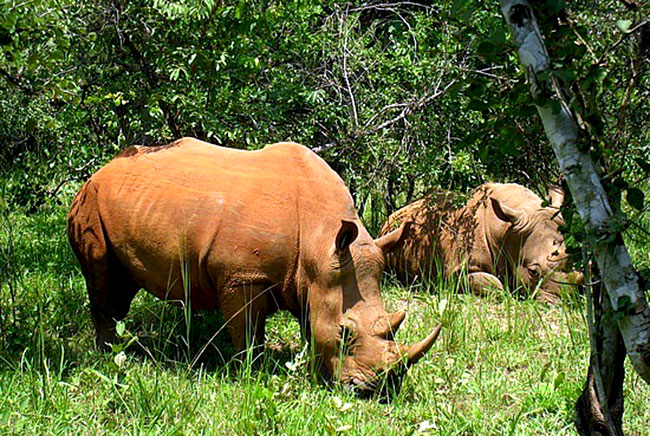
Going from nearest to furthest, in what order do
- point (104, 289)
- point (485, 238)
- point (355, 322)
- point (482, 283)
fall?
point (355, 322)
point (104, 289)
point (482, 283)
point (485, 238)

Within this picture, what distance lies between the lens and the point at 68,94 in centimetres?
569

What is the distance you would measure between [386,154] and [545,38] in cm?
479

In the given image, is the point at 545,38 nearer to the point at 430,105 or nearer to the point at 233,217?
the point at 233,217

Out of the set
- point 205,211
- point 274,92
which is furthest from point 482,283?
point 205,211

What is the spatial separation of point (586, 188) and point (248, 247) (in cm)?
276

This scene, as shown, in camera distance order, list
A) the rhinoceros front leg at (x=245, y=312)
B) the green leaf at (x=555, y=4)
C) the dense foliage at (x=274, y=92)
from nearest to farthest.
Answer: the green leaf at (x=555, y=4) < the rhinoceros front leg at (x=245, y=312) < the dense foliage at (x=274, y=92)

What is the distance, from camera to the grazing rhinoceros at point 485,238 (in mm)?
7465

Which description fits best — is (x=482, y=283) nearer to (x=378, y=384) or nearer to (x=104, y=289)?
(x=378, y=384)

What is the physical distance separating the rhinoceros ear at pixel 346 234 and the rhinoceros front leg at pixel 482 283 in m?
2.66

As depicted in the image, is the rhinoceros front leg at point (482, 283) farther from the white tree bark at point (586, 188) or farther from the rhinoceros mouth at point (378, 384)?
the white tree bark at point (586, 188)

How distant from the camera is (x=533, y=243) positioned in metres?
7.50

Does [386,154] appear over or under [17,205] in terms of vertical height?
over

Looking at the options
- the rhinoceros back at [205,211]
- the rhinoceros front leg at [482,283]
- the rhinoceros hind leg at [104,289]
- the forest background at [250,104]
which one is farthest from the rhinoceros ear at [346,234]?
the rhinoceros front leg at [482,283]

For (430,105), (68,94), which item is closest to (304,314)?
(68,94)
